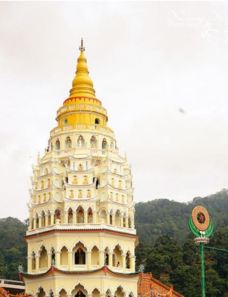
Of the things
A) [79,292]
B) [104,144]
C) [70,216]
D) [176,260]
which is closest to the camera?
[79,292]

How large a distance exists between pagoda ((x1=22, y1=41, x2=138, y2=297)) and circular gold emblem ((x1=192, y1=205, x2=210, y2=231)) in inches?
146

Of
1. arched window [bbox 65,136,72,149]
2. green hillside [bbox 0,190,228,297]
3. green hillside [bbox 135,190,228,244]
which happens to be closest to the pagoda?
arched window [bbox 65,136,72,149]

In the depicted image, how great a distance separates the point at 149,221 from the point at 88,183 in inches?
3036

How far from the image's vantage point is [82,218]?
4034cm

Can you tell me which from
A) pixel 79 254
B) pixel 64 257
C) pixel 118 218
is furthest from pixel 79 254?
pixel 118 218

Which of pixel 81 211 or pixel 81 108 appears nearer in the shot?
pixel 81 211

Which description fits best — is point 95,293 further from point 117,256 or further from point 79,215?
point 79,215

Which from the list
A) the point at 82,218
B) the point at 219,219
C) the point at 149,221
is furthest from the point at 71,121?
the point at 149,221

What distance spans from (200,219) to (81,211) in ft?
23.1

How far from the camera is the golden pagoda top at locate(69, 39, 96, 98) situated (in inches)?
1731

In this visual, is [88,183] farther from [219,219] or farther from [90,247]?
[219,219]

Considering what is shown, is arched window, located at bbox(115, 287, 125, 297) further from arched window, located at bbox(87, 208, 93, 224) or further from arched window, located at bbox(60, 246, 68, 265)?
arched window, located at bbox(87, 208, 93, 224)

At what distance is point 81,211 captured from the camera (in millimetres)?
40438

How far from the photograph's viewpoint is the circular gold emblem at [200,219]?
135 feet
